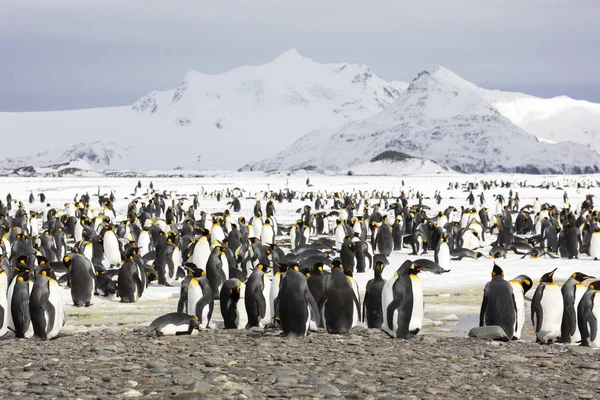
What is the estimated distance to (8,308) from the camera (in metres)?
8.63

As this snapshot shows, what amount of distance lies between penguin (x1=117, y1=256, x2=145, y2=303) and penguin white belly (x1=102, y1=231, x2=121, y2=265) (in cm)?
454

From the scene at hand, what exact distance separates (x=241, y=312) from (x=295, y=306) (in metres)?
1.37

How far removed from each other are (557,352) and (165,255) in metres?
7.68

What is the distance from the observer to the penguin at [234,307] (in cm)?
928

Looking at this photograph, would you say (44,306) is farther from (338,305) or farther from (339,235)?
(339,235)

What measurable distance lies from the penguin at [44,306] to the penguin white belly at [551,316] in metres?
5.29

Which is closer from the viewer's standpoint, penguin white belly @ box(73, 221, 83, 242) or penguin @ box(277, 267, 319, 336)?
penguin @ box(277, 267, 319, 336)

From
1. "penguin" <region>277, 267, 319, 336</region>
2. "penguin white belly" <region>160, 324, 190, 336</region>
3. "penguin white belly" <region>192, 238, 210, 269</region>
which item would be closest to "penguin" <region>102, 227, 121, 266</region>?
"penguin white belly" <region>192, 238, 210, 269</region>

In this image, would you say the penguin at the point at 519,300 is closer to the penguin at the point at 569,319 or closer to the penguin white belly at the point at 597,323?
the penguin at the point at 569,319

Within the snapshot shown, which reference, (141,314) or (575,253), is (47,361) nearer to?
(141,314)

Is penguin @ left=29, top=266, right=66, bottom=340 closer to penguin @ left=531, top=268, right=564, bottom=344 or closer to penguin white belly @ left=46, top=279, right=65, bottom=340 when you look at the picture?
penguin white belly @ left=46, top=279, right=65, bottom=340

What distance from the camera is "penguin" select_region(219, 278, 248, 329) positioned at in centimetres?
928

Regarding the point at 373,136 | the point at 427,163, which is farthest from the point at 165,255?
the point at 373,136

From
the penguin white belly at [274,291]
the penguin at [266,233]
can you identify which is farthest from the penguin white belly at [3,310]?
the penguin at [266,233]
